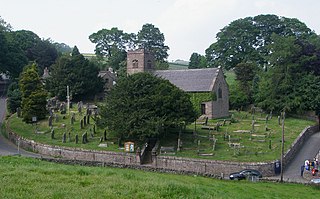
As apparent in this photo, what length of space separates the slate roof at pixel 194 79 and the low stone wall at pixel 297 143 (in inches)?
545

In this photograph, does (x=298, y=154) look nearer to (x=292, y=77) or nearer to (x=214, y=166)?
(x=214, y=166)

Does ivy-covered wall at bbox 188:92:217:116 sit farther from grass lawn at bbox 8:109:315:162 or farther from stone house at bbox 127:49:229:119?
grass lawn at bbox 8:109:315:162

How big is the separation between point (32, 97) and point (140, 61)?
19.6 meters

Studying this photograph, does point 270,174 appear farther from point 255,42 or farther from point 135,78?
point 255,42

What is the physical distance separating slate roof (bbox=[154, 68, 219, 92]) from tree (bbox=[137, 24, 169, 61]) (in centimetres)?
3886

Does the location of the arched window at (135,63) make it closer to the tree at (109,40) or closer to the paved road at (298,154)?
the paved road at (298,154)

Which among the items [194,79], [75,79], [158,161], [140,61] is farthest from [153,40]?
[158,161]

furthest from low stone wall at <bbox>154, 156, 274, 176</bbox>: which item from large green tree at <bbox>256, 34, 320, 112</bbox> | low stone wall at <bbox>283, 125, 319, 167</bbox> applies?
large green tree at <bbox>256, 34, 320, 112</bbox>

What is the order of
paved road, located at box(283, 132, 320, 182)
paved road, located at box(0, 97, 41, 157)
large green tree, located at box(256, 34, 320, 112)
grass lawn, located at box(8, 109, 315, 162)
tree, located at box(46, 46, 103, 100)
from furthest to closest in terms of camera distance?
tree, located at box(46, 46, 103, 100)
large green tree, located at box(256, 34, 320, 112)
paved road, located at box(0, 97, 41, 157)
grass lawn, located at box(8, 109, 315, 162)
paved road, located at box(283, 132, 320, 182)

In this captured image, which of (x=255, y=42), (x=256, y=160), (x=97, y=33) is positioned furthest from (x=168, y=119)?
(x=97, y=33)

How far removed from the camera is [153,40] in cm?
9531

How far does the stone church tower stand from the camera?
203 ft

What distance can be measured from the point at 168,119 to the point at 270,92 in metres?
26.9

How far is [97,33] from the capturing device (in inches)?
4040
